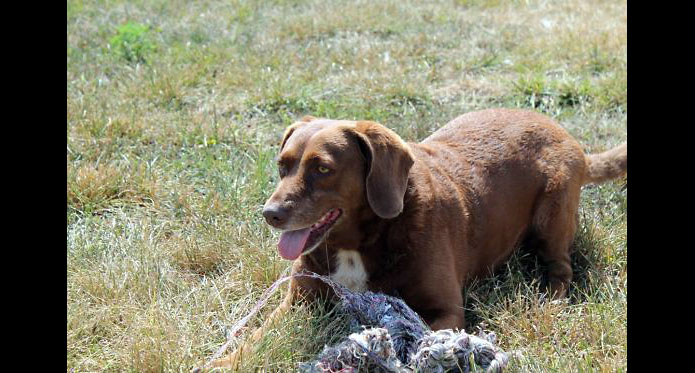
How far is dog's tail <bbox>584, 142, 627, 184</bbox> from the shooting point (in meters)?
4.86

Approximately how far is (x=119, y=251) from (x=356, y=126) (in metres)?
1.58

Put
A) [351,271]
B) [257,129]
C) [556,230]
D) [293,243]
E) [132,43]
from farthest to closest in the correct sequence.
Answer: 1. [132,43]
2. [257,129]
3. [556,230]
4. [351,271]
5. [293,243]

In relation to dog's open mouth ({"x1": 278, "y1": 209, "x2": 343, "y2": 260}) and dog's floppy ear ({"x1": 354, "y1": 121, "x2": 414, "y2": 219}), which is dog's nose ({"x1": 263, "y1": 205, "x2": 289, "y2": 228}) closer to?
dog's open mouth ({"x1": 278, "y1": 209, "x2": 343, "y2": 260})

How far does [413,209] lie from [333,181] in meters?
0.45

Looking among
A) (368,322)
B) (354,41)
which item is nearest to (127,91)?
(354,41)

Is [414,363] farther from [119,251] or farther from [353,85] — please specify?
[353,85]

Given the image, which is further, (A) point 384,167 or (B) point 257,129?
(B) point 257,129

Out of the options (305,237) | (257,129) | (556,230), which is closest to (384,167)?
(305,237)

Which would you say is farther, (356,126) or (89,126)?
(89,126)

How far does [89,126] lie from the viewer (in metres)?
5.99

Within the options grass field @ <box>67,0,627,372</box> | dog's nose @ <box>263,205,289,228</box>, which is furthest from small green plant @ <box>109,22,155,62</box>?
dog's nose @ <box>263,205,289,228</box>

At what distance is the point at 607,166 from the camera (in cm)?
488

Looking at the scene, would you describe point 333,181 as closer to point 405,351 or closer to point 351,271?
point 351,271
